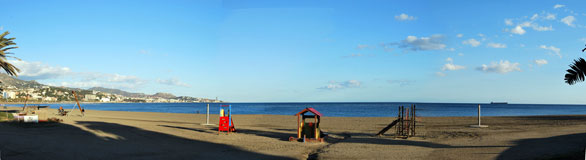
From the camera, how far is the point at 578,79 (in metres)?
9.93

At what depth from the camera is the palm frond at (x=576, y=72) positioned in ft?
31.7

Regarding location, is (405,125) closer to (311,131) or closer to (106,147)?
(311,131)

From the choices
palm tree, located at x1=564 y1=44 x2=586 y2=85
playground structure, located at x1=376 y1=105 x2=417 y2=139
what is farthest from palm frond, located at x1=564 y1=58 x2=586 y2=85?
playground structure, located at x1=376 y1=105 x2=417 y2=139

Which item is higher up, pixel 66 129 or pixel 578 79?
pixel 578 79

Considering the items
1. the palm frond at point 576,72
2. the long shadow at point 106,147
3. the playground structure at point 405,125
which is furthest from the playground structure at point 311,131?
the palm frond at point 576,72

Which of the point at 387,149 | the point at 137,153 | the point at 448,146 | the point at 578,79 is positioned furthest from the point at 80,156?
the point at 578,79

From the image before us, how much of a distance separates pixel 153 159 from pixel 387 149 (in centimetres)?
864

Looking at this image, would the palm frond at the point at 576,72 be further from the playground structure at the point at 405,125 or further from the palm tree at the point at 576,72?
the playground structure at the point at 405,125

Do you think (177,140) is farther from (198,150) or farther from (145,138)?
(198,150)

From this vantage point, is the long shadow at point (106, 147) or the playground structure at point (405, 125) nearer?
the long shadow at point (106, 147)

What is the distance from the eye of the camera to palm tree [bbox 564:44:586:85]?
9.65 metres

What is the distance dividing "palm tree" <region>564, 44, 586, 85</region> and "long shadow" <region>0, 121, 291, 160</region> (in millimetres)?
8896

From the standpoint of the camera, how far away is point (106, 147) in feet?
44.1

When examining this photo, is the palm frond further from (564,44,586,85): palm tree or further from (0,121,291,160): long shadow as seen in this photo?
(0,121,291,160): long shadow
